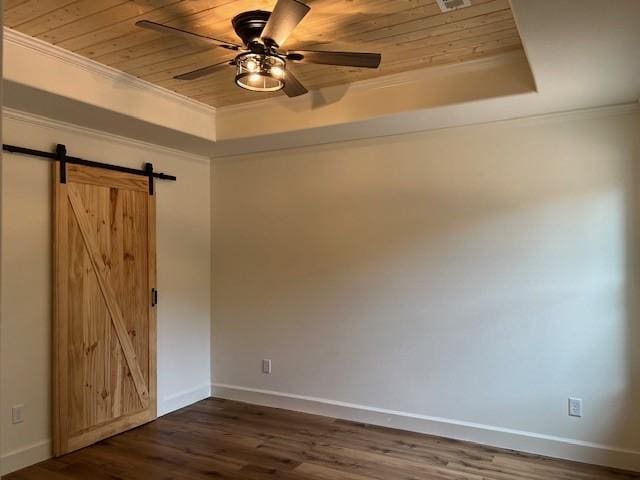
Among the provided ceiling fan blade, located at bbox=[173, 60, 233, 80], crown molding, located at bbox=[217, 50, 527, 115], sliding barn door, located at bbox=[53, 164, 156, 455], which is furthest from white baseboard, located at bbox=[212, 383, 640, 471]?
ceiling fan blade, located at bbox=[173, 60, 233, 80]

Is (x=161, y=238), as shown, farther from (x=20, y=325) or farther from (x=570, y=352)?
(x=570, y=352)

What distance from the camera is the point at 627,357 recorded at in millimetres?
3195

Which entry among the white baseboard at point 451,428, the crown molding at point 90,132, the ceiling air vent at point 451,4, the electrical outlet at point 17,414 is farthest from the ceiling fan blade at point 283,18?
the white baseboard at point 451,428

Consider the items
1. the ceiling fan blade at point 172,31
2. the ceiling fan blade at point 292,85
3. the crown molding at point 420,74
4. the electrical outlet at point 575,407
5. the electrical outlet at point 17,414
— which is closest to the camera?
the ceiling fan blade at point 172,31

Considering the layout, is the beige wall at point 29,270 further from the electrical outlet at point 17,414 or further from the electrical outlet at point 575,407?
the electrical outlet at point 575,407

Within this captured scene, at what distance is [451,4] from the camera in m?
2.40

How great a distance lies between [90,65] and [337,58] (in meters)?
1.67

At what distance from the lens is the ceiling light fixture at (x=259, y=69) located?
97.6 inches

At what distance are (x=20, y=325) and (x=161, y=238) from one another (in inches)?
52.9

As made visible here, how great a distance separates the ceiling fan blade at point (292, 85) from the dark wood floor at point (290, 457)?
2.38 metres

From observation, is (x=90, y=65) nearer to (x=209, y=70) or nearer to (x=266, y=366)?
(x=209, y=70)

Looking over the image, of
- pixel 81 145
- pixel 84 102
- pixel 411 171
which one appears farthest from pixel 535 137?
pixel 81 145

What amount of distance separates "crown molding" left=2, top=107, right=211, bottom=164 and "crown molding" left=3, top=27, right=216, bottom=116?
454 mm

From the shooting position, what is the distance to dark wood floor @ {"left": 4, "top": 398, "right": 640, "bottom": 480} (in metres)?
3.14
